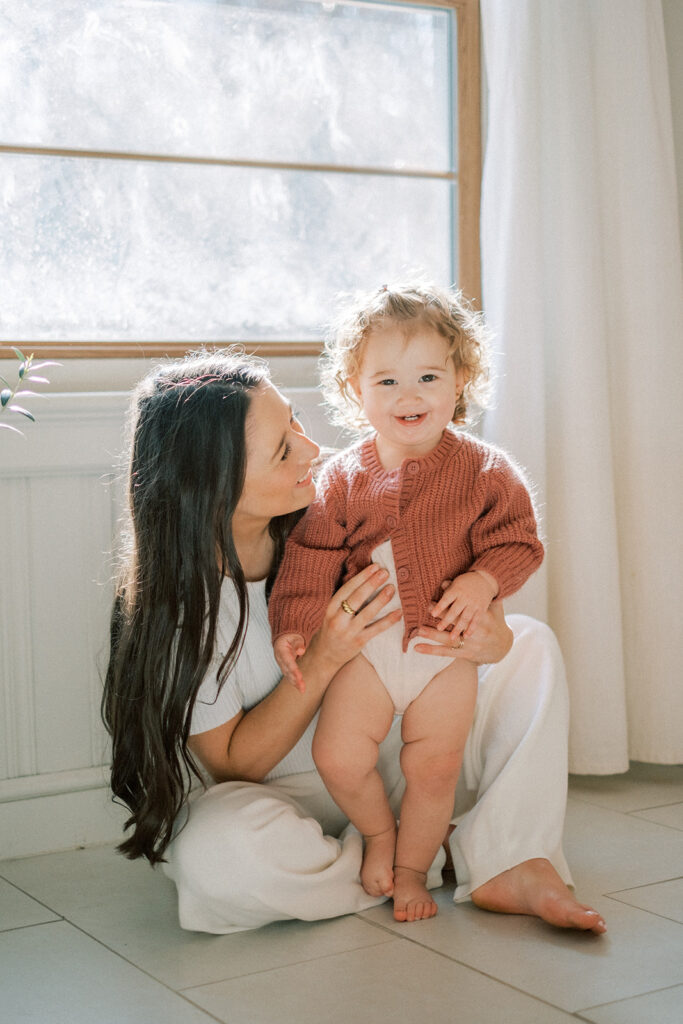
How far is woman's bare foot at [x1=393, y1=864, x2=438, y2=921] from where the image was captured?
5.74 feet

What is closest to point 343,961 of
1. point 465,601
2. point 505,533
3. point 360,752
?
point 360,752

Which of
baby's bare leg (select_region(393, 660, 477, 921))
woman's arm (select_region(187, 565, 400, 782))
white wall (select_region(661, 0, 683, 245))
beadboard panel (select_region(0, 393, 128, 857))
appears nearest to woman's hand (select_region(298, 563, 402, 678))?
woman's arm (select_region(187, 565, 400, 782))

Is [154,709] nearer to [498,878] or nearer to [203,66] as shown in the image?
[498,878]

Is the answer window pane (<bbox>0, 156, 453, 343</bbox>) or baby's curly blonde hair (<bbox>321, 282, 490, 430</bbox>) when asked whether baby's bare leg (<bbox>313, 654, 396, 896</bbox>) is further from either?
window pane (<bbox>0, 156, 453, 343</bbox>)

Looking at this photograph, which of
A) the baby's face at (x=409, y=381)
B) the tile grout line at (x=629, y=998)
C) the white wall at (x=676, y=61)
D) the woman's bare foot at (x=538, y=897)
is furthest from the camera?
the white wall at (x=676, y=61)

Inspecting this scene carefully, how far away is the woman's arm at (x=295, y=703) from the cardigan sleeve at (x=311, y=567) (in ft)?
0.09

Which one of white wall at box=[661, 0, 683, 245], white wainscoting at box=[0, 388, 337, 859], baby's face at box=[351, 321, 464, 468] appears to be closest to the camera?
baby's face at box=[351, 321, 464, 468]

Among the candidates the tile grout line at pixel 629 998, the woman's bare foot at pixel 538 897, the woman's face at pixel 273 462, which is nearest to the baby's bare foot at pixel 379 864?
the woman's bare foot at pixel 538 897

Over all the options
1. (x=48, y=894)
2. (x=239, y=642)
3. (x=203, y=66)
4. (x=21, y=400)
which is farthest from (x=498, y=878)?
(x=203, y=66)

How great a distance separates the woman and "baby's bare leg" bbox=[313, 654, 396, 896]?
3 centimetres

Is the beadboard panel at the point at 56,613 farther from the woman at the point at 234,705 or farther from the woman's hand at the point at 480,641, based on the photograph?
the woman's hand at the point at 480,641

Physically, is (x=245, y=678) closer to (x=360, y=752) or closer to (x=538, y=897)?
(x=360, y=752)

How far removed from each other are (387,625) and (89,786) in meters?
0.74

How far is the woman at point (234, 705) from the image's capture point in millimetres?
1730
